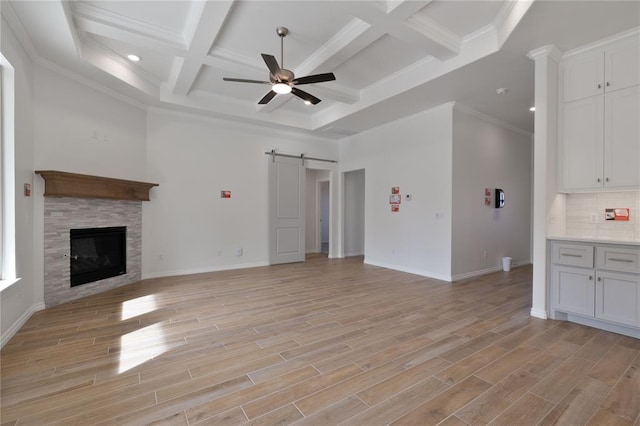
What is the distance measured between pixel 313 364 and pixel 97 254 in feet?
13.1

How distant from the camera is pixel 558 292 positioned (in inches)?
131

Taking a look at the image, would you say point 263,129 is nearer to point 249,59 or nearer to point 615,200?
point 249,59

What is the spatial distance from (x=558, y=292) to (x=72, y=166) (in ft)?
20.8

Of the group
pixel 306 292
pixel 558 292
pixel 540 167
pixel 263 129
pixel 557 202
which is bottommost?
pixel 306 292

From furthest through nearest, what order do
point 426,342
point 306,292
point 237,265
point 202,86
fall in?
point 237,265, point 202,86, point 306,292, point 426,342

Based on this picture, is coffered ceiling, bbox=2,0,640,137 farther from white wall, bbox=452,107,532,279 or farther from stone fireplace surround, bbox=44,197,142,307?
stone fireplace surround, bbox=44,197,142,307

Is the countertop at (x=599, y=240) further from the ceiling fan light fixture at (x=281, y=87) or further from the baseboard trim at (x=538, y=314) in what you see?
the ceiling fan light fixture at (x=281, y=87)

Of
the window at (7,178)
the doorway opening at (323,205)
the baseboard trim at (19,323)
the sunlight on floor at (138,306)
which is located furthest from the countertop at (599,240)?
the doorway opening at (323,205)

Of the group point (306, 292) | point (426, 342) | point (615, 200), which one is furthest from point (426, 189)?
point (426, 342)

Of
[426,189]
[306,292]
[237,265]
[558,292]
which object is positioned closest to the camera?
[558,292]

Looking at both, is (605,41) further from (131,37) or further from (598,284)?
(131,37)

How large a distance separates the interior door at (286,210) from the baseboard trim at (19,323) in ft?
12.7

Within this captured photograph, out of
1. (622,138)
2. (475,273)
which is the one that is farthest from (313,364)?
(475,273)

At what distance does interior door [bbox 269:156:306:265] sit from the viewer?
6.75 metres
